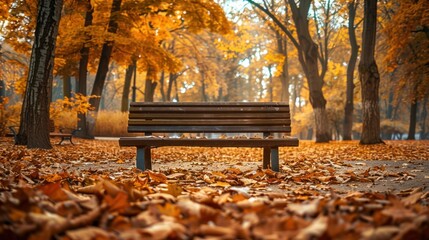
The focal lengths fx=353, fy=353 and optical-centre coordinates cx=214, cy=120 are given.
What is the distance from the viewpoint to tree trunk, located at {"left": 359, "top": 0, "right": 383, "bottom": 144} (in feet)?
37.4

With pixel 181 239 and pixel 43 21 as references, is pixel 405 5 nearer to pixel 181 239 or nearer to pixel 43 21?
pixel 43 21

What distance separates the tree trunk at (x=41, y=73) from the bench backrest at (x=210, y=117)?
3825 mm

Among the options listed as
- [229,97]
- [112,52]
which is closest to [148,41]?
[112,52]

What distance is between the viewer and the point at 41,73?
7762 millimetres

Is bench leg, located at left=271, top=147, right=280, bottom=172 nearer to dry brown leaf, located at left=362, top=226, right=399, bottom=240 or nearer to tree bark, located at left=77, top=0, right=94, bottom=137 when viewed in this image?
dry brown leaf, located at left=362, top=226, right=399, bottom=240

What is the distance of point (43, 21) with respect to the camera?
7.63m

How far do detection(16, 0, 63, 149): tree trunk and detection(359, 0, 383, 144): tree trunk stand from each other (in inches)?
365

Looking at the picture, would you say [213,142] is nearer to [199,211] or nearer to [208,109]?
[208,109]

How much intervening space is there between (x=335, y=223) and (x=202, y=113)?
3.57 m

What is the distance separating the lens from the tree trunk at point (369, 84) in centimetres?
1139

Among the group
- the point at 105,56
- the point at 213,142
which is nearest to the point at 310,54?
the point at 105,56

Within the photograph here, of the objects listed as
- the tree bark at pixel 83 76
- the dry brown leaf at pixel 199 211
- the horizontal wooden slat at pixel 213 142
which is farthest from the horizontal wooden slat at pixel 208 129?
the tree bark at pixel 83 76

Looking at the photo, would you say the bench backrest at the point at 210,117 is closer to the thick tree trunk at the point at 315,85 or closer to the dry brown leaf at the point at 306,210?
the dry brown leaf at the point at 306,210

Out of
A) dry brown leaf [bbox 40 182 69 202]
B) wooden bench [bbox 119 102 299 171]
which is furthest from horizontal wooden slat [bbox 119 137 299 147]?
dry brown leaf [bbox 40 182 69 202]
